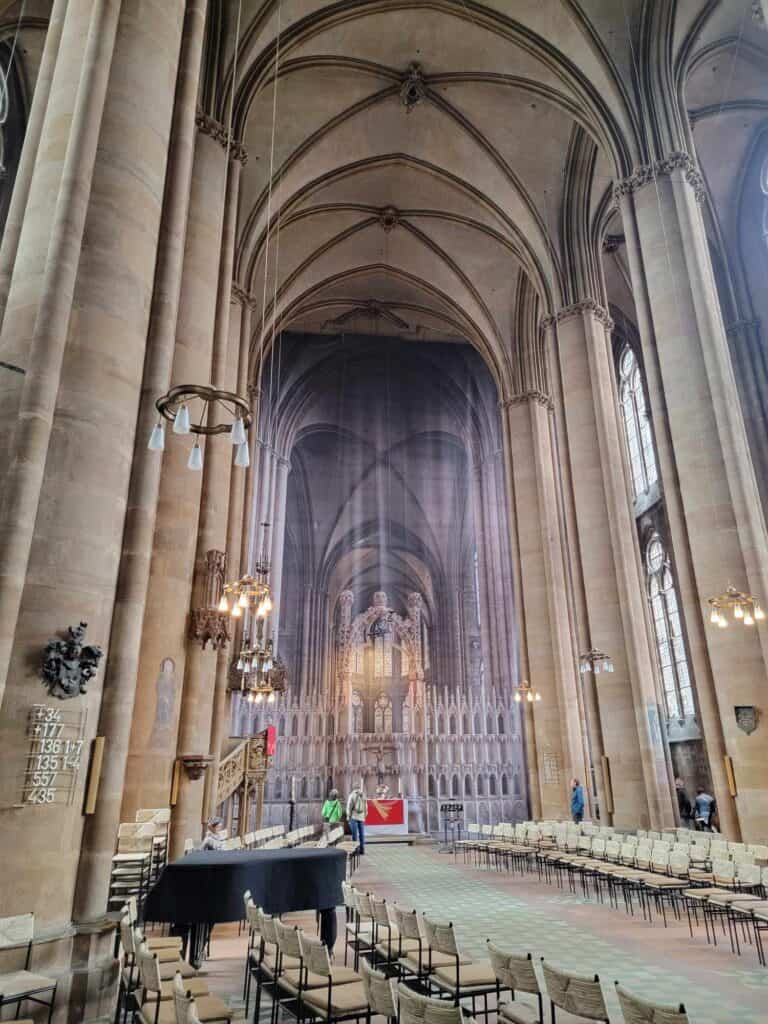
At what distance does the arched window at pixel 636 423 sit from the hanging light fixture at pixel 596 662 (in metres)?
8.95

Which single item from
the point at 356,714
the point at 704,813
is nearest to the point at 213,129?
the point at 704,813

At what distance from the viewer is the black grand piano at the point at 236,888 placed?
566 cm

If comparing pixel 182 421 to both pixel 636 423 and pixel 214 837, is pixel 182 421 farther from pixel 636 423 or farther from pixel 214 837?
pixel 636 423

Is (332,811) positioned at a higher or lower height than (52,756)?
lower

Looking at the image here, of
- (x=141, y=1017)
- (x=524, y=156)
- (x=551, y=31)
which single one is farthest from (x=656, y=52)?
(x=141, y=1017)

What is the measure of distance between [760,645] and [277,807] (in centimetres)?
1754

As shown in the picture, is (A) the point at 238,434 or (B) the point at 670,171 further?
(B) the point at 670,171

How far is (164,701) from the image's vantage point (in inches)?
337

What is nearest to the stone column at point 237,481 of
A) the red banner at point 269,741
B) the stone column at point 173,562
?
the red banner at point 269,741

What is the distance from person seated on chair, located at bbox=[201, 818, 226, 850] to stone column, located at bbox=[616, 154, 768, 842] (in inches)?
282

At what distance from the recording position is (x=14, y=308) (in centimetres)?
617

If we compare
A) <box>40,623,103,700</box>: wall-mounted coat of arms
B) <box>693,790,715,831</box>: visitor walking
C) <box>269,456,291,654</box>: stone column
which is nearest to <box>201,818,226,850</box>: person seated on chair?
<box>40,623,103,700</box>: wall-mounted coat of arms

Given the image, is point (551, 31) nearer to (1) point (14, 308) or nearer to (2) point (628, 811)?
(1) point (14, 308)

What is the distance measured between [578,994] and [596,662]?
1094 cm
